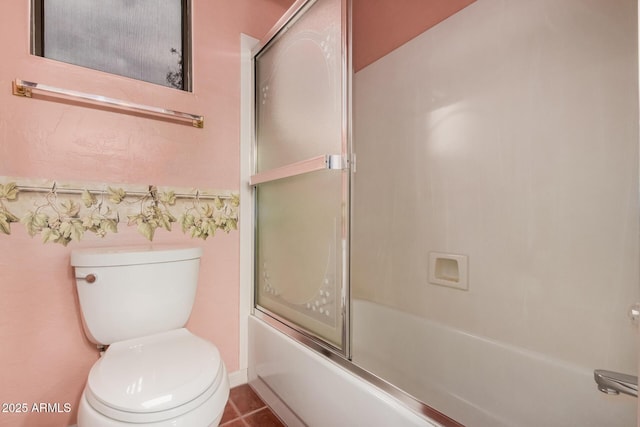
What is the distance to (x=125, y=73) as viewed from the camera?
57.5 inches

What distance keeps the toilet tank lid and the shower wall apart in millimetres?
764

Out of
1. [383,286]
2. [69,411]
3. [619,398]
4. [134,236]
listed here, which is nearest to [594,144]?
[619,398]

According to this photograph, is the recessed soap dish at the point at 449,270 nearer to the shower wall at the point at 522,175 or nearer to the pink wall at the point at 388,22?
the shower wall at the point at 522,175

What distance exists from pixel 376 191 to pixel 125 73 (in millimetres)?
1428

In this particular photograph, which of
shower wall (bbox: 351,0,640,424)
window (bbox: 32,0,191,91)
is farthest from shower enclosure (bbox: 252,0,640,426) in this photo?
window (bbox: 32,0,191,91)

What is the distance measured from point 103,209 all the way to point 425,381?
5.48 ft

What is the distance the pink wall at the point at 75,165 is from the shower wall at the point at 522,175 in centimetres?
85

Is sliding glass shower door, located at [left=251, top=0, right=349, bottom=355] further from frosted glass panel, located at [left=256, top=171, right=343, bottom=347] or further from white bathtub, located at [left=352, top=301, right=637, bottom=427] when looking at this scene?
white bathtub, located at [left=352, top=301, right=637, bottom=427]

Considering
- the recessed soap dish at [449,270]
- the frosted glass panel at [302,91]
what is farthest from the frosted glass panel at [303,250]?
the recessed soap dish at [449,270]

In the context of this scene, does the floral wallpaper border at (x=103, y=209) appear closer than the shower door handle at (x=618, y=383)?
No

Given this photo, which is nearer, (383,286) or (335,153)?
(335,153)

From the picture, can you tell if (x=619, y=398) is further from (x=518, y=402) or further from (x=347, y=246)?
(x=347, y=246)

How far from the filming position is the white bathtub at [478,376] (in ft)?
3.66

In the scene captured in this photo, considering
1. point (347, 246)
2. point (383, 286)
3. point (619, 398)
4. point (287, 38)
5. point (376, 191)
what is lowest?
point (619, 398)
